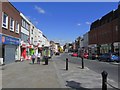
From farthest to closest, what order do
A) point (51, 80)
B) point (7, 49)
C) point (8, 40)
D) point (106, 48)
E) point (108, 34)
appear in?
point (106, 48) → point (108, 34) → point (7, 49) → point (8, 40) → point (51, 80)

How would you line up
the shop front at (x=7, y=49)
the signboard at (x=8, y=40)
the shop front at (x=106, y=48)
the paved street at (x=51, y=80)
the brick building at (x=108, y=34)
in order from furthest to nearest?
the shop front at (x=106, y=48)
the brick building at (x=108, y=34)
the shop front at (x=7, y=49)
the signboard at (x=8, y=40)
the paved street at (x=51, y=80)

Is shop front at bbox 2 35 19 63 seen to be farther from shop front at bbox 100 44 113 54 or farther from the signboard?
shop front at bbox 100 44 113 54

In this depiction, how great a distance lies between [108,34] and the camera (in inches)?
2586

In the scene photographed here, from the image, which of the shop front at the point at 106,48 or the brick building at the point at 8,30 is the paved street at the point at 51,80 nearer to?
the brick building at the point at 8,30

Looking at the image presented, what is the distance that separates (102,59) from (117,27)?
13301mm

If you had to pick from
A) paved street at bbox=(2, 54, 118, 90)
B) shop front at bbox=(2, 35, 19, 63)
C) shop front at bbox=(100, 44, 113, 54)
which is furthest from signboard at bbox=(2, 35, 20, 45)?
shop front at bbox=(100, 44, 113, 54)

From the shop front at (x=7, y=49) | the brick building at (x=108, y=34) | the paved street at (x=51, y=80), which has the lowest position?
the paved street at (x=51, y=80)

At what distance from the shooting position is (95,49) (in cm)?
8275

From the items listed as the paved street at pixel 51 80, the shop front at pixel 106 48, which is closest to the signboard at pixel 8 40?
the paved street at pixel 51 80

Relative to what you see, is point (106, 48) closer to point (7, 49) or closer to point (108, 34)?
point (108, 34)

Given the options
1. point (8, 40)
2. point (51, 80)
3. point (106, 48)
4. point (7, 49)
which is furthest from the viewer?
point (106, 48)

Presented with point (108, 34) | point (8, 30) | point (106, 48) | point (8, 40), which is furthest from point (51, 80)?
point (106, 48)

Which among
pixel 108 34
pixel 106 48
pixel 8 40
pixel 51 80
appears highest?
pixel 108 34

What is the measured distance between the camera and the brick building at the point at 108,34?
190ft
